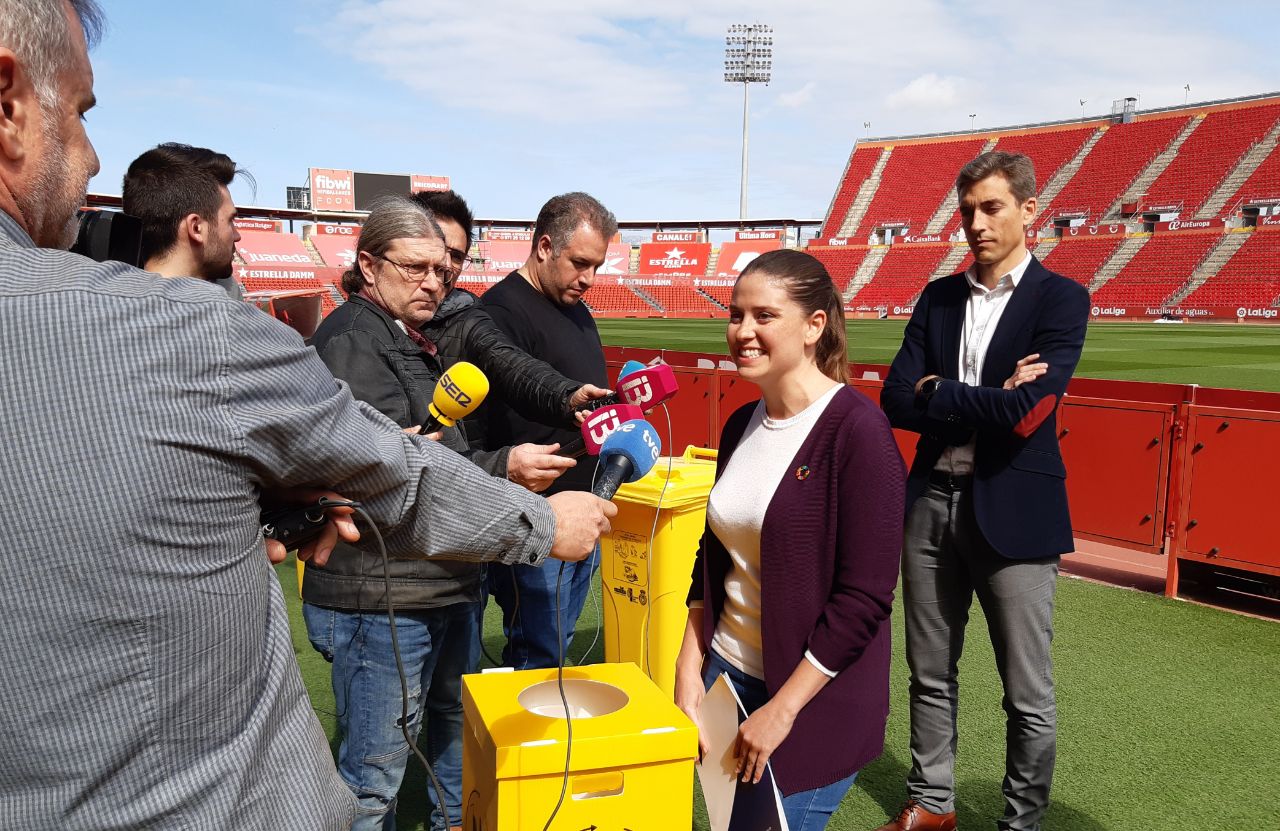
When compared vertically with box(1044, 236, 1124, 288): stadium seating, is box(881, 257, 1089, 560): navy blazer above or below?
below

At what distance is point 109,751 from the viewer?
87 centimetres

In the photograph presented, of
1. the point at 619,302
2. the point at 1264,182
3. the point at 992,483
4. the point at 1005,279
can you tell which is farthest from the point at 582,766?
the point at 619,302

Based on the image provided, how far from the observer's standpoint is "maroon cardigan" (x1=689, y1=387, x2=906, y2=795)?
193cm

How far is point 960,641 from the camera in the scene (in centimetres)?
302

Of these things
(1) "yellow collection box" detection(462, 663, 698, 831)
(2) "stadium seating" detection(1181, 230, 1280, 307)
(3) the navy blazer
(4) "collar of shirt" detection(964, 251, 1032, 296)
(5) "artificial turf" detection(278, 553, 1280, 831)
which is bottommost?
(5) "artificial turf" detection(278, 553, 1280, 831)

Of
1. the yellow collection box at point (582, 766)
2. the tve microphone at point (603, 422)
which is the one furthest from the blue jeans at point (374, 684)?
the tve microphone at point (603, 422)

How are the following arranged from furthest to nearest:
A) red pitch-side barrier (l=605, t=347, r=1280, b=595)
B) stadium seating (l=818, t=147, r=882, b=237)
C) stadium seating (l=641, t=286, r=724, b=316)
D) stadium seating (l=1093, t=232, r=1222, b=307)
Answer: stadium seating (l=818, t=147, r=882, b=237) < stadium seating (l=641, t=286, r=724, b=316) < stadium seating (l=1093, t=232, r=1222, b=307) < red pitch-side barrier (l=605, t=347, r=1280, b=595)

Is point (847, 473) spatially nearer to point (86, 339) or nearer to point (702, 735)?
point (702, 735)

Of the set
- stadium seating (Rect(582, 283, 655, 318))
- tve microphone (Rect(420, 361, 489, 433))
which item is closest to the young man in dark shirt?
tve microphone (Rect(420, 361, 489, 433))

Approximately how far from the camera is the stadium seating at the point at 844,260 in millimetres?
53844

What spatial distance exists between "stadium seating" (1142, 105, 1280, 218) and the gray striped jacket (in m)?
52.3

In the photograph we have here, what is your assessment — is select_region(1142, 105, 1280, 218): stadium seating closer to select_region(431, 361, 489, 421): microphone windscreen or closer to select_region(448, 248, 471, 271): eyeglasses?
select_region(448, 248, 471, 271): eyeglasses

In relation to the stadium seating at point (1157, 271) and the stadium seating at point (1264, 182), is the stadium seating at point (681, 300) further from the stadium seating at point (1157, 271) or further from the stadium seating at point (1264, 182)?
the stadium seating at point (1264, 182)

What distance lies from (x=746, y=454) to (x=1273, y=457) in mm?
4114
